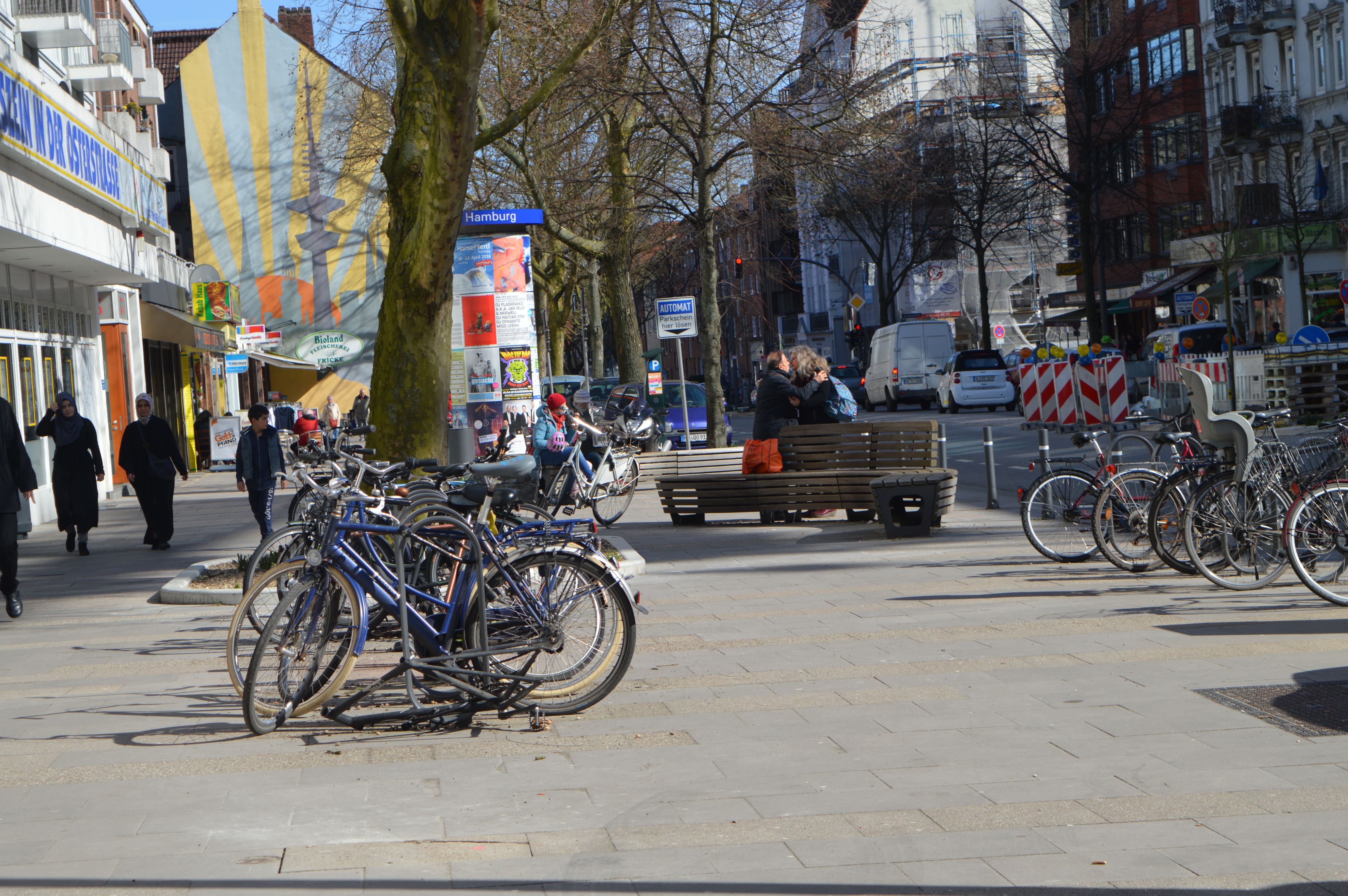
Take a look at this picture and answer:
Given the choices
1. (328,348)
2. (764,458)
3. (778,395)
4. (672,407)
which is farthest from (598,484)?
(328,348)

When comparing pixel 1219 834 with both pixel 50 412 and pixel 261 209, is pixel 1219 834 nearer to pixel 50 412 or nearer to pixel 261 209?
pixel 50 412

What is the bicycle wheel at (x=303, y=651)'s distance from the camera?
22.4 ft

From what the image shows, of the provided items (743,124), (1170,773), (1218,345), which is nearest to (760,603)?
(1170,773)

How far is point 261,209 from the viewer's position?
49344 millimetres

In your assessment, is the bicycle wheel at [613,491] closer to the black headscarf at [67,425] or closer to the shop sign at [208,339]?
the black headscarf at [67,425]

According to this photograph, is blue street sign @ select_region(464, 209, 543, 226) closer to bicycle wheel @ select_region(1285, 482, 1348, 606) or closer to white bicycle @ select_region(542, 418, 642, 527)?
white bicycle @ select_region(542, 418, 642, 527)

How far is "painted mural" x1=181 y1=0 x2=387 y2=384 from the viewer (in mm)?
49094

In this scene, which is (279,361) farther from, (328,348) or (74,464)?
(74,464)

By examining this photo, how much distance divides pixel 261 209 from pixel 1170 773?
155 feet

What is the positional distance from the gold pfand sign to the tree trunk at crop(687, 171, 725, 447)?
62.4 ft

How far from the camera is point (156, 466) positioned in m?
17.3

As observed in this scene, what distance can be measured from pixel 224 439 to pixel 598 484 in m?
19.4

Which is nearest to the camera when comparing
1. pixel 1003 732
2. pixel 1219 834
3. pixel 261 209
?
pixel 1219 834

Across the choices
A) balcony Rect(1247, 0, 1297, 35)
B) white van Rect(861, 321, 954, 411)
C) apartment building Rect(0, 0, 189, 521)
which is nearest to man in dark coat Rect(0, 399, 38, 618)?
apartment building Rect(0, 0, 189, 521)
